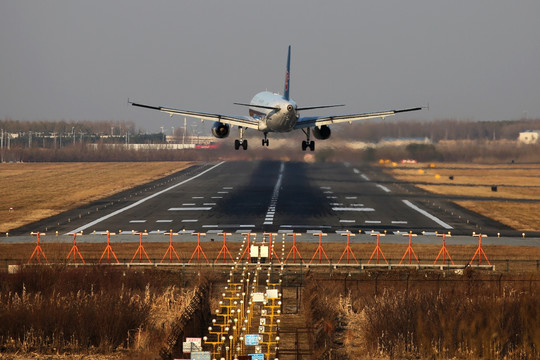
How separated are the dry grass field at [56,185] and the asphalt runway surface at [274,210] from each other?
13.6 ft

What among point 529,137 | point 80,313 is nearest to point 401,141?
point 529,137

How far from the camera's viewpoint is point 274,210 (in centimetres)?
10375

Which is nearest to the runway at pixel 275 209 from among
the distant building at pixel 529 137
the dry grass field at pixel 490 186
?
the dry grass field at pixel 490 186

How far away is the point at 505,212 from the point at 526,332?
225ft

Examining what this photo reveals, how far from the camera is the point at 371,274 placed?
205ft

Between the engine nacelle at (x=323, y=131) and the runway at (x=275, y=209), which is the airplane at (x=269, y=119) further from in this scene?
the runway at (x=275, y=209)

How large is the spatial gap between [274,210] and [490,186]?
55.4 metres

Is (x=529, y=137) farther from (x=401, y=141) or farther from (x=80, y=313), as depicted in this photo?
(x=80, y=313)

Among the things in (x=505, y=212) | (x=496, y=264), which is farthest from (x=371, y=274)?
(x=505, y=212)

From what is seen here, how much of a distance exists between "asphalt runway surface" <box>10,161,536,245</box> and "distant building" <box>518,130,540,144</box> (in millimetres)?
36867

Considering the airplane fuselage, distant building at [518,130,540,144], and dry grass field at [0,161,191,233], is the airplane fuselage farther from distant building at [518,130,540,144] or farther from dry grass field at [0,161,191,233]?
distant building at [518,130,540,144]

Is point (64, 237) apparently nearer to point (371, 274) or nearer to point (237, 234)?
point (237, 234)

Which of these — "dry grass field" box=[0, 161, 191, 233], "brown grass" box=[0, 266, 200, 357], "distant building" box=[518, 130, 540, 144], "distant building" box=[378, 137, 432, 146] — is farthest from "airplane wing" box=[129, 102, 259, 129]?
"distant building" box=[518, 130, 540, 144]

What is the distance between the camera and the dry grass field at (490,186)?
10369cm
